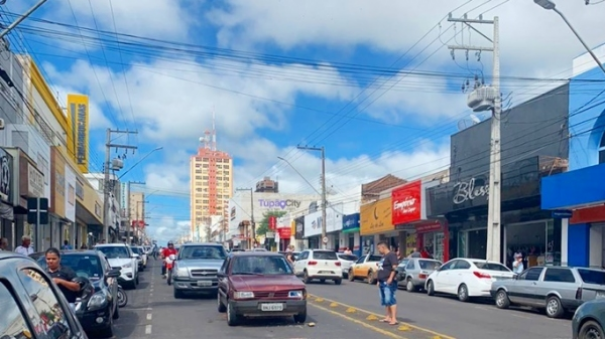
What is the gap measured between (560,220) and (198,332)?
59.3 feet

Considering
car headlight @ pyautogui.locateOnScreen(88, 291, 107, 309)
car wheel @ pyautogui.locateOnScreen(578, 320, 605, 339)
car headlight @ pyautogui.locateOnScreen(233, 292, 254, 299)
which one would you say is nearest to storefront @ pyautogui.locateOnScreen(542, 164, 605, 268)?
car wheel @ pyautogui.locateOnScreen(578, 320, 605, 339)

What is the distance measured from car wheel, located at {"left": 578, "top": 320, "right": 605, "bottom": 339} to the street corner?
2798 mm

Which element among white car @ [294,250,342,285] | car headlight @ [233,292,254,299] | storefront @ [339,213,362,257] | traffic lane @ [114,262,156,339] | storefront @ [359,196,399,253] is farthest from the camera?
storefront @ [339,213,362,257]

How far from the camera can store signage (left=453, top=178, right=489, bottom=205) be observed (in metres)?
30.0

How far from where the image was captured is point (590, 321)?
1011 centimetres

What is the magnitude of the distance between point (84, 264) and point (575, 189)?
16171 millimetres

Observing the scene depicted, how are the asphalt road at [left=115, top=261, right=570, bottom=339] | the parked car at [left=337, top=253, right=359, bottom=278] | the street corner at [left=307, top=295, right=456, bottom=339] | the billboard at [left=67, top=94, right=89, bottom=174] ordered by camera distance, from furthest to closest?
the billboard at [left=67, top=94, right=89, bottom=174] → the parked car at [left=337, top=253, right=359, bottom=278] → the asphalt road at [left=115, top=261, right=570, bottom=339] → the street corner at [left=307, top=295, right=456, bottom=339]

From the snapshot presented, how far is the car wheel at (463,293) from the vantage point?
2284 cm

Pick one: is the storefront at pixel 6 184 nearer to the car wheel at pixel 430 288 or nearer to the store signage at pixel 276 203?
the car wheel at pixel 430 288

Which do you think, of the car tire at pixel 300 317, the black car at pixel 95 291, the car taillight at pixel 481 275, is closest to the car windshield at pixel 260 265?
the car tire at pixel 300 317

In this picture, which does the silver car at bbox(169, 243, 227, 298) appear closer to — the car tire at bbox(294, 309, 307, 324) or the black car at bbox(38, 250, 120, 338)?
the black car at bbox(38, 250, 120, 338)

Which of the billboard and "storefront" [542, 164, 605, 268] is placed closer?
"storefront" [542, 164, 605, 268]

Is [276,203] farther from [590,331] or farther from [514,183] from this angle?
[590,331]

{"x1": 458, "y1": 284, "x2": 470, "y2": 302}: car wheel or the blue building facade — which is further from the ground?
the blue building facade
